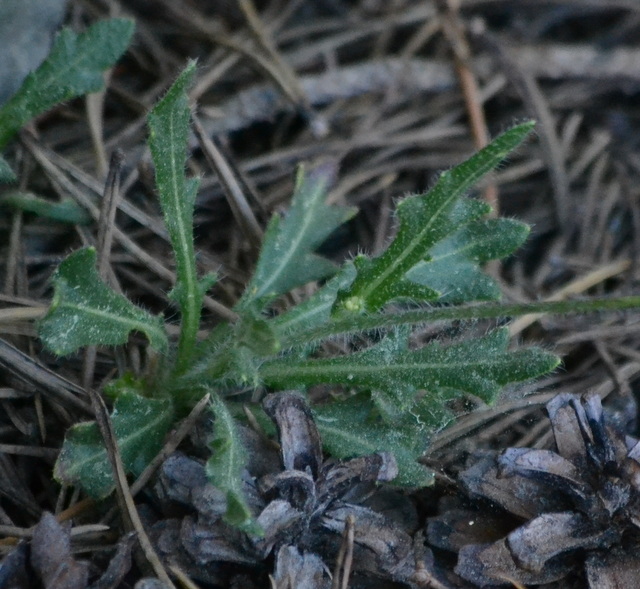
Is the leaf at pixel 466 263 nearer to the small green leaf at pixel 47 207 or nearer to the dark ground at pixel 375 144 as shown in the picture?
the dark ground at pixel 375 144

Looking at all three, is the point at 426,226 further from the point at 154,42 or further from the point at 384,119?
the point at 154,42

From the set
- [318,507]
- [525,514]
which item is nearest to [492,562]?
[525,514]

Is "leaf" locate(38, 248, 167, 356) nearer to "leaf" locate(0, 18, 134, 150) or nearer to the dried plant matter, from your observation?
the dried plant matter

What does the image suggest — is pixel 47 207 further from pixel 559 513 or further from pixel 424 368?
pixel 559 513

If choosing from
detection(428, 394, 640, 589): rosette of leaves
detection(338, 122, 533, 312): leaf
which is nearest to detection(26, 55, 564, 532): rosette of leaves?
detection(338, 122, 533, 312): leaf

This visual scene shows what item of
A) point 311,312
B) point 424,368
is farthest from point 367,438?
point 311,312

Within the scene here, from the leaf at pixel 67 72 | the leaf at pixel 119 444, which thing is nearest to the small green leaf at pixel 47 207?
the leaf at pixel 67 72
